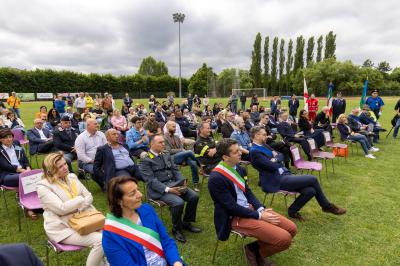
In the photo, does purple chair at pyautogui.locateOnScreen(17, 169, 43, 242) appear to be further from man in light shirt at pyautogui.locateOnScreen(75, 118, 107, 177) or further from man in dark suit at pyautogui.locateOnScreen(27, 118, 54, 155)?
man in dark suit at pyautogui.locateOnScreen(27, 118, 54, 155)

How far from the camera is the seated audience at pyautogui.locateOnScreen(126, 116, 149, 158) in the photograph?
22.3 feet

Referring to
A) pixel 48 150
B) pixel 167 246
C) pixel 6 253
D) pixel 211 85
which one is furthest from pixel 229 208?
pixel 211 85

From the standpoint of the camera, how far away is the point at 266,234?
3209mm

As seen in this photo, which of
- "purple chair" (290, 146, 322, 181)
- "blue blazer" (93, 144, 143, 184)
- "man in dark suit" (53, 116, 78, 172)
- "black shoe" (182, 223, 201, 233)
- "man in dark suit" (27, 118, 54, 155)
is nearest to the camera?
"black shoe" (182, 223, 201, 233)

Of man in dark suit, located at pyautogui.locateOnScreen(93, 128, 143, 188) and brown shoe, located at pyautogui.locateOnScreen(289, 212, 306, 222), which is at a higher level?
man in dark suit, located at pyautogui.locateOnScreen(93, 128, 143, 188)

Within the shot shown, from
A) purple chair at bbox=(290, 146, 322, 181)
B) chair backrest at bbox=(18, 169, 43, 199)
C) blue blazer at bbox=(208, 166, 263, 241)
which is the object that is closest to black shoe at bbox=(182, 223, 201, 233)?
blue blazer at bbox=(208, 166, 263, 241)

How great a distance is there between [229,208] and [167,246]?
984mm

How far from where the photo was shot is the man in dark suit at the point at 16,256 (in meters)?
1.50

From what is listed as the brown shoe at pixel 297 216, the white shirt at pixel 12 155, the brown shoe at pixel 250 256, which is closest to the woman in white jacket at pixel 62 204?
the brown shoe at pixel 250 256

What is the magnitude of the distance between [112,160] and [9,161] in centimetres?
169

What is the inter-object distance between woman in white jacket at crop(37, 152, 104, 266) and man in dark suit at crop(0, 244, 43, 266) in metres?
1.28

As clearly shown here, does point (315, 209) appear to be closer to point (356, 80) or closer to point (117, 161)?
point (117, 161)

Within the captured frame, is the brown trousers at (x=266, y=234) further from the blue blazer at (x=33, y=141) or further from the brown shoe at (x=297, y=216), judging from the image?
the blue blazer at (x=33, y=141)

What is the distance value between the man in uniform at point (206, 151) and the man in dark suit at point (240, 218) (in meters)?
2.13
